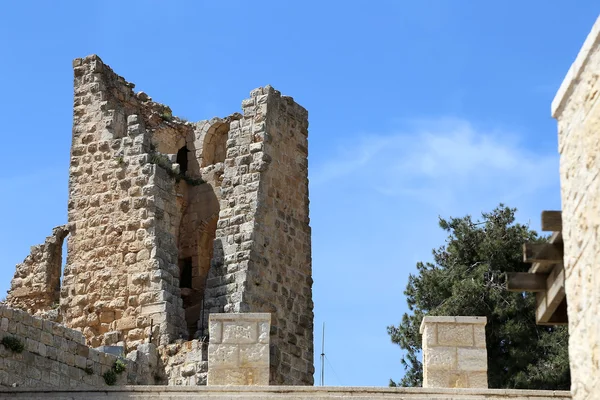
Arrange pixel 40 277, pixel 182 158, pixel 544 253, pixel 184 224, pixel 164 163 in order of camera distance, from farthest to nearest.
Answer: pixel 40 277 < pixel 182 158 < pixel 184 224 < pixel 164 163 < pixel 544 253

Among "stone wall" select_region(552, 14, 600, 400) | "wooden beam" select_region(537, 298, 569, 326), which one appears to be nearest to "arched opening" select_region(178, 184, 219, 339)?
"wooden beam" select_region(537, 298, 569, 326)

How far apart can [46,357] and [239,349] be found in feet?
9.87

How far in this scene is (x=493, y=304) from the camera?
2666cm

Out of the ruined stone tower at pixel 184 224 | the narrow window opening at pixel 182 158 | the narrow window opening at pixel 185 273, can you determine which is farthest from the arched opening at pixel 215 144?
the narrow window opening at pixel 185 273

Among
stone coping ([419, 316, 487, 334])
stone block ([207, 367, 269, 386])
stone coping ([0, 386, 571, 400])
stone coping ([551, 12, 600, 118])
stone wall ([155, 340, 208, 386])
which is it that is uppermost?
stone coping ([551, 12, 600, 118])

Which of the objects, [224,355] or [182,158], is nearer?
[224,355]

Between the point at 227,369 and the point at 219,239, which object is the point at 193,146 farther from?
the point at 227,369

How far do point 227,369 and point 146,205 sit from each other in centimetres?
640

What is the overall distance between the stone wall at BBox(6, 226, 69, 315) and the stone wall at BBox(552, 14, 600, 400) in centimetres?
1343

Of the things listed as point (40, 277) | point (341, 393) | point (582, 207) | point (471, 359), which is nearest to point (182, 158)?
point (40, 277)

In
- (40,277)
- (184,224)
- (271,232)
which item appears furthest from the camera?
(40,277)

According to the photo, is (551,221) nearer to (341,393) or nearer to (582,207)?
(582,207)

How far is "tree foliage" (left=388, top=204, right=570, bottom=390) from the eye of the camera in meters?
25.9

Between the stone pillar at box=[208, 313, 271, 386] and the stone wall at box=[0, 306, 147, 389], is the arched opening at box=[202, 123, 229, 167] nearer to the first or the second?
the stone wall at box=[0, 306, 147, 389]
